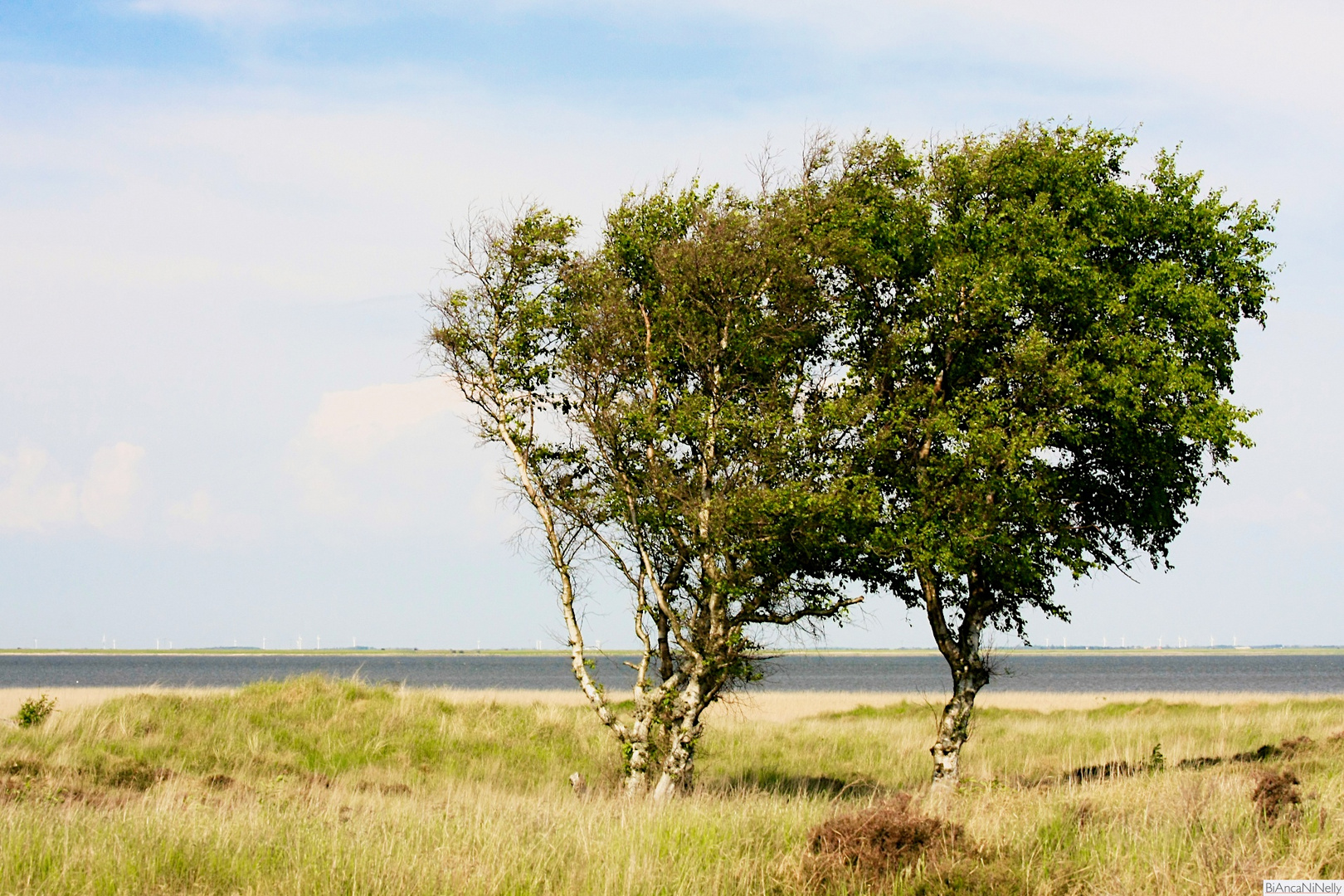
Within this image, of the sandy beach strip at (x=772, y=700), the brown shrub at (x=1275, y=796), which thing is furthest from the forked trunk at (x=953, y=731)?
the sandy beach strip at (x=772, y=700)

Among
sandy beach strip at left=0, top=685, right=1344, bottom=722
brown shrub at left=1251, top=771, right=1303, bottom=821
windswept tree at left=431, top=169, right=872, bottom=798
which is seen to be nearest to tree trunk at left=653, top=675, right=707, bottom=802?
windswept tree at left=431, top=169, right=872, bottom=798

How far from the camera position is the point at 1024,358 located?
1666cm

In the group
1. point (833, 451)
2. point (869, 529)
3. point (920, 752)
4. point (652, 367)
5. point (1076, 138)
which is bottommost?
point (920, 752)

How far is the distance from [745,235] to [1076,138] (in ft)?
20.3

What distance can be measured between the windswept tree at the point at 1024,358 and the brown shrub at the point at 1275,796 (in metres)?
5.55

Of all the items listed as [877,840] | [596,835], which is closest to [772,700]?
[596,835]

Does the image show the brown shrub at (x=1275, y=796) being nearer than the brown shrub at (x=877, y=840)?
No

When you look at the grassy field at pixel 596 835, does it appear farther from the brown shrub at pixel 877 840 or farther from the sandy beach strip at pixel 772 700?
the sandy beach strip at pixel 772 700

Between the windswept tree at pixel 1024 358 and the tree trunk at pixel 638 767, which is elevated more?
the windswept tree at pixel 1024 358

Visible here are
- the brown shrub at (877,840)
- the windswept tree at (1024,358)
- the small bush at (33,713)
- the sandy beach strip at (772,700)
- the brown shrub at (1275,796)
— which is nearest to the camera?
the brown shrub at (877,840)

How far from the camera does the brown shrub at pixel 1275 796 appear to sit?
1047cm

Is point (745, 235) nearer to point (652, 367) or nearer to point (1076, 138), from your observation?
point (652, 367)

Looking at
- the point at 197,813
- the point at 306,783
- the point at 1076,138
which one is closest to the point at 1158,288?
the point at 1076,138

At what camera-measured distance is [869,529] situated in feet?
55.9
